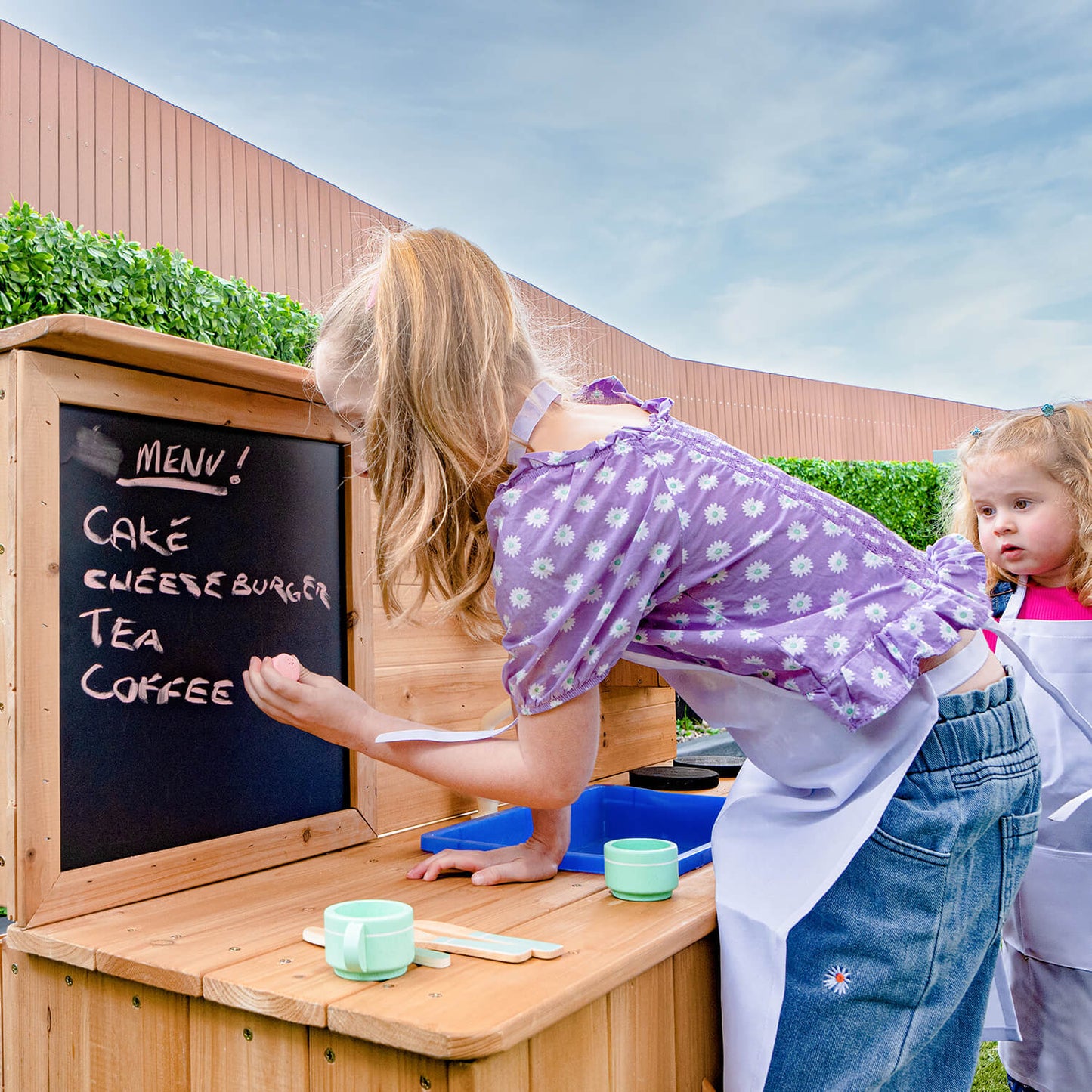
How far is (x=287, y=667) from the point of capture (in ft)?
3.82

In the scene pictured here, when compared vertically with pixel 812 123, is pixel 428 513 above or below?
below

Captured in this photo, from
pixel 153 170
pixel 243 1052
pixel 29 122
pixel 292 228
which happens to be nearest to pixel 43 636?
pixel 243 1052

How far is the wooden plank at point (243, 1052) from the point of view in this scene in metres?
0.85

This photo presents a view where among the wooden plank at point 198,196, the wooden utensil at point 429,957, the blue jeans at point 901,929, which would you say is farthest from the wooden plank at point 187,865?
the wooden plank at point 198,196

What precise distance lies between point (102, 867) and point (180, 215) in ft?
25.0

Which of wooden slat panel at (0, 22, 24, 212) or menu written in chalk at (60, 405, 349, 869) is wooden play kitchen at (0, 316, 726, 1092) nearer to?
menu written in chalk at (60, 405, 349, 869)

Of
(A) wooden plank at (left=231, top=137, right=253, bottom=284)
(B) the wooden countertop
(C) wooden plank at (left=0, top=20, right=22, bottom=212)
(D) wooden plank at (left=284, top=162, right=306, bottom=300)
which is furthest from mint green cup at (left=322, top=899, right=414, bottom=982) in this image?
(D) wooden plank at (left=284, top=162, right=306, bottom=300)

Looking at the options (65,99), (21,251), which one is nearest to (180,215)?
(65,99)

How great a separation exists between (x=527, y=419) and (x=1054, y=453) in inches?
44.3

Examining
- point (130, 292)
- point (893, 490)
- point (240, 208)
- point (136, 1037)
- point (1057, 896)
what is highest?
point (240, 208)

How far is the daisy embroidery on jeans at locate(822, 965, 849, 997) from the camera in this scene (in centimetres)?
102

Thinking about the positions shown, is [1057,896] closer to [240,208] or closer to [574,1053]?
[574,1053]

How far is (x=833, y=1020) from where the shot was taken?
40.0 inches

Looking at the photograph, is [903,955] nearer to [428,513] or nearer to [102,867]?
[428,513]
